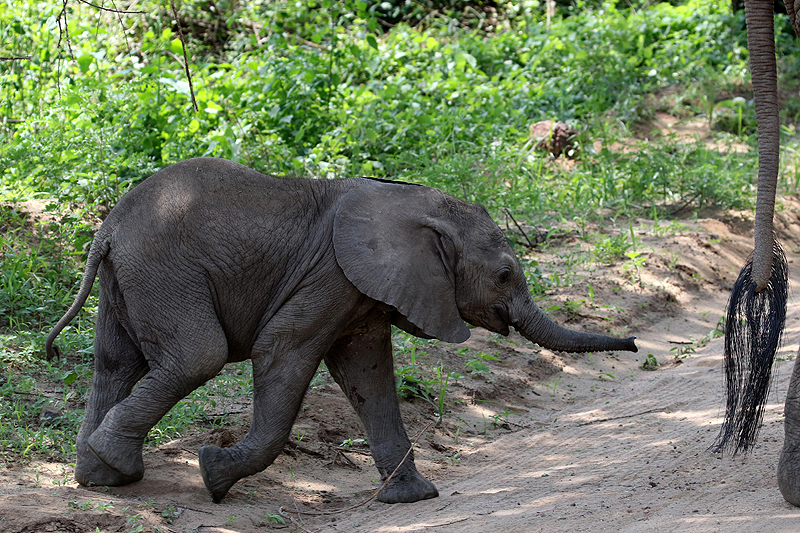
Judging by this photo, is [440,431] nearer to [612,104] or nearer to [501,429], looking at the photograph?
[501,429]

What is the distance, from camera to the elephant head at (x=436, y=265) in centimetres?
427

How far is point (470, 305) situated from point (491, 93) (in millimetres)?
6626

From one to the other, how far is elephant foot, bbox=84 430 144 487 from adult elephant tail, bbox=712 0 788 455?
2.79 m

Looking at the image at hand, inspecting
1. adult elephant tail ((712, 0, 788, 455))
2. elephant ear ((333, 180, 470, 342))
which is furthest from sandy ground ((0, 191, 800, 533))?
elephant ear ((333, 180, 470, 342))

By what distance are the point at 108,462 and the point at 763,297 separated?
10.2 ft

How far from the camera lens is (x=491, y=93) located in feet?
35.2

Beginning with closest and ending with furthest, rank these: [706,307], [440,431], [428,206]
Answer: [428,206], [440,431], [706,307]

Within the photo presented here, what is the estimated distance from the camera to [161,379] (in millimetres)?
4203

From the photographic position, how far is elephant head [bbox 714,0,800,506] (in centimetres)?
386

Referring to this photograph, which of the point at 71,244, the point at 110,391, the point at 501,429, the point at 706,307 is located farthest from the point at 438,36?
the point at 110,391

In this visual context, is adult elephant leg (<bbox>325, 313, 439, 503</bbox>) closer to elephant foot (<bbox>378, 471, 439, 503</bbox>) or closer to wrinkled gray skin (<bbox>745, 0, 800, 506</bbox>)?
elephant foot (<bbox>378, 471, 439, 503</bbox>)

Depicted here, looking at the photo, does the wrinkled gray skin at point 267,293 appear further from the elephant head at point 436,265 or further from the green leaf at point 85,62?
the green leaf at point 85,62

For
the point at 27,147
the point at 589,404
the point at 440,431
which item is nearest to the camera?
the point at 440,431

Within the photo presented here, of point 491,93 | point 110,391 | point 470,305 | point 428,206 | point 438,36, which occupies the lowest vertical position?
point 110,391
